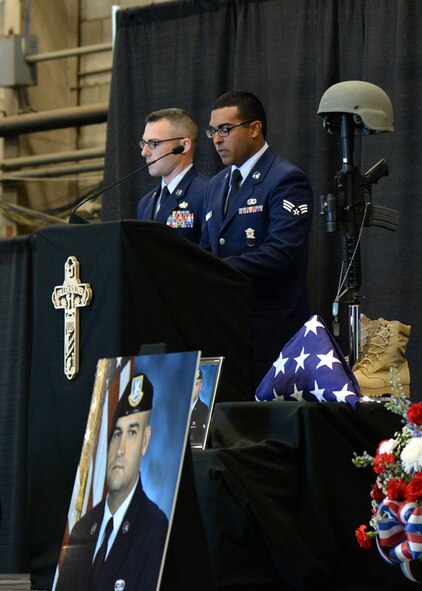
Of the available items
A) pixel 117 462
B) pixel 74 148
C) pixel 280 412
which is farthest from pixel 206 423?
pixel 74 148

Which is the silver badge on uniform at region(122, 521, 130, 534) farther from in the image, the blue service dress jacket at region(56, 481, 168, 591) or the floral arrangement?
the floral arrangement

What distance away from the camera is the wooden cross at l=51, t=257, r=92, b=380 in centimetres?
290

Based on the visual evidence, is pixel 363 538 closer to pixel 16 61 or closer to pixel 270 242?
pixel 270 242

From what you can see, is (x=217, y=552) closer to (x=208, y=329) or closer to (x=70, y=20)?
(x=208, y=329)

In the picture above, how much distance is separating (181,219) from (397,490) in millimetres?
2032

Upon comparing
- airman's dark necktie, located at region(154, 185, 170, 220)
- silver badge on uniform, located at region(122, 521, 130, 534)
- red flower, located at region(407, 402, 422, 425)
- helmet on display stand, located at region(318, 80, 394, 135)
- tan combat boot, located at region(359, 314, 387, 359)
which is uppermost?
helmet on display stand, located at region(318, 80, 394, 135)

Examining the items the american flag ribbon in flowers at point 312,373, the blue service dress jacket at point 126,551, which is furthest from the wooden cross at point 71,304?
the blue service dress jacket at point 126,551

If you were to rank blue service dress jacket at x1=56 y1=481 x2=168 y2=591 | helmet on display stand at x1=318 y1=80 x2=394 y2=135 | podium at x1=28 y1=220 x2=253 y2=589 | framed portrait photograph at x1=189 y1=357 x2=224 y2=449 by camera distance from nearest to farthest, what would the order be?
blue service dress jacket at x1=56 y1=481 x2=168 y2=591
podium at x1=28 y1=220 x2=253 y2=589
framed portrait photograph at x1=189 y1=357 x2=224 y2=449
helmet on display stand at x1=318 y1=80 x2=394 y2=135

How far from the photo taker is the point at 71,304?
115 inches

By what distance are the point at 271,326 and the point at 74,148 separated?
12.2 ft

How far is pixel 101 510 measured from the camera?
85.0 inches

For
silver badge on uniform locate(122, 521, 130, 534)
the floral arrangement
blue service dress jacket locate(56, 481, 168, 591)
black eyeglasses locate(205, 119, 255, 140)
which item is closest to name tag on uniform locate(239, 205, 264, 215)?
black eyeglasses locate(205, 119, 255, 140)

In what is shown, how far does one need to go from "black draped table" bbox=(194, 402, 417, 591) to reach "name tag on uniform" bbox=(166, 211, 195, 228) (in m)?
1.46

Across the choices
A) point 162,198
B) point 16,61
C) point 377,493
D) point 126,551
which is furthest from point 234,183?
point 16,61
